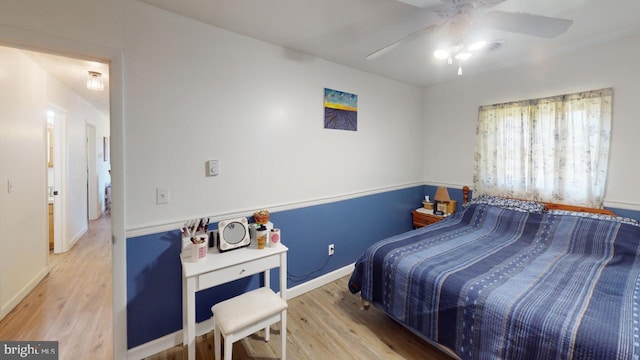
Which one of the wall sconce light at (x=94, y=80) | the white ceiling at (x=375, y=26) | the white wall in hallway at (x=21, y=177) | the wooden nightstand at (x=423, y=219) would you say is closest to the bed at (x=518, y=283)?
the wooden nightstand at (x=423, y=219)

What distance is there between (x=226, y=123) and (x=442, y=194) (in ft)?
9.38

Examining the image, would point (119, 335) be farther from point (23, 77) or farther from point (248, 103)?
point (23, 77)

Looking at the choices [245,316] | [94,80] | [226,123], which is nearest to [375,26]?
[226,123]

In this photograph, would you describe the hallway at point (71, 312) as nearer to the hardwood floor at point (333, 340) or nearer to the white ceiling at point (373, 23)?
the hardwood floor at point (333, 340)

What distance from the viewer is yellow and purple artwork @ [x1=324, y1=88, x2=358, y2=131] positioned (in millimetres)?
2664

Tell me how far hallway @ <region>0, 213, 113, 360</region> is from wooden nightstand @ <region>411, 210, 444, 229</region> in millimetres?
3431

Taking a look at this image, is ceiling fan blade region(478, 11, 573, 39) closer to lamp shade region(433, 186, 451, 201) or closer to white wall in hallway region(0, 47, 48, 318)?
lamp shade region(433, 186, 451, 201)

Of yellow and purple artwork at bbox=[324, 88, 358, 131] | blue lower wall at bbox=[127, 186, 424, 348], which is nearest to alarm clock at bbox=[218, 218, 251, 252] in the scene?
blue lower wall at bbox=[127, 186, 424, 348]

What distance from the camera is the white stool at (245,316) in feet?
4.82

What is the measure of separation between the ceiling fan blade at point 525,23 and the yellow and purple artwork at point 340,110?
143 cm

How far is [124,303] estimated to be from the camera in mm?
1697

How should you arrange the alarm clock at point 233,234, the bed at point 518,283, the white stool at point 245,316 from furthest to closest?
the alarm clock at point 233,234, the white stool at point 245,316, the bed at point 518,283

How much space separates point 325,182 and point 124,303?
1.88 meters

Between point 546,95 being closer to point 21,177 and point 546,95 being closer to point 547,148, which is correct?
point 547,148
